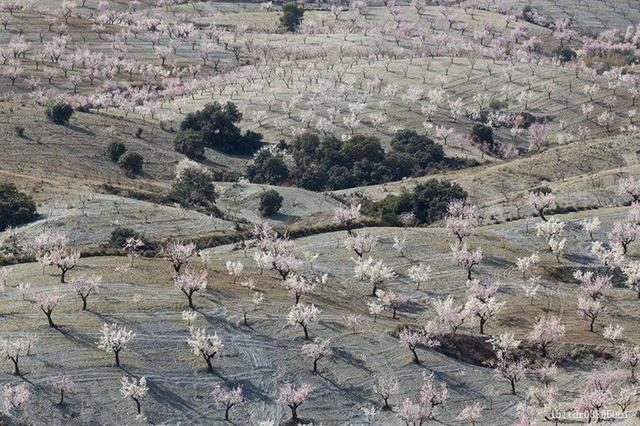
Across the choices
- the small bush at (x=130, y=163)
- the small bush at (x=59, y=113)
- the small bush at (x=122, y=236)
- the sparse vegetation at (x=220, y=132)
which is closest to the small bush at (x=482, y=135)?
the sparse vegetation at (x=220, y=132)

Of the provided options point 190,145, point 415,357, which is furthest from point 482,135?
point 415,357

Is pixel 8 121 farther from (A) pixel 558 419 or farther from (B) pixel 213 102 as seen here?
(A) pixel 558 419

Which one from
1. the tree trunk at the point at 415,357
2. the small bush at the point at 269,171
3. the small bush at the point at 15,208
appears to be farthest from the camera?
the small bush at the point at 269,171

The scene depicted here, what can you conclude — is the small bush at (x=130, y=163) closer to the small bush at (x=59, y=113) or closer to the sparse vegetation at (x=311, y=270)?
the sparse vegetation at (x=311, y=270)

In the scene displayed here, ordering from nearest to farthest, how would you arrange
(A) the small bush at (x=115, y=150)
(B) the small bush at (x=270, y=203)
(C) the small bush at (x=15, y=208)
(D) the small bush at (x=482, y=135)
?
(C) the small bush at (x=15, y=208) < (B) the small bush at (x=270, y=203) < (A) the small bush at (x=115, y=150) < (D) the small bush at (x=482, y=135)

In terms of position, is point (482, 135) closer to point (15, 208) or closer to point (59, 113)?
point (59, 113)

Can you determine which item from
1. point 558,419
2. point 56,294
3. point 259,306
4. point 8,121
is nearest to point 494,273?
point 259,306
